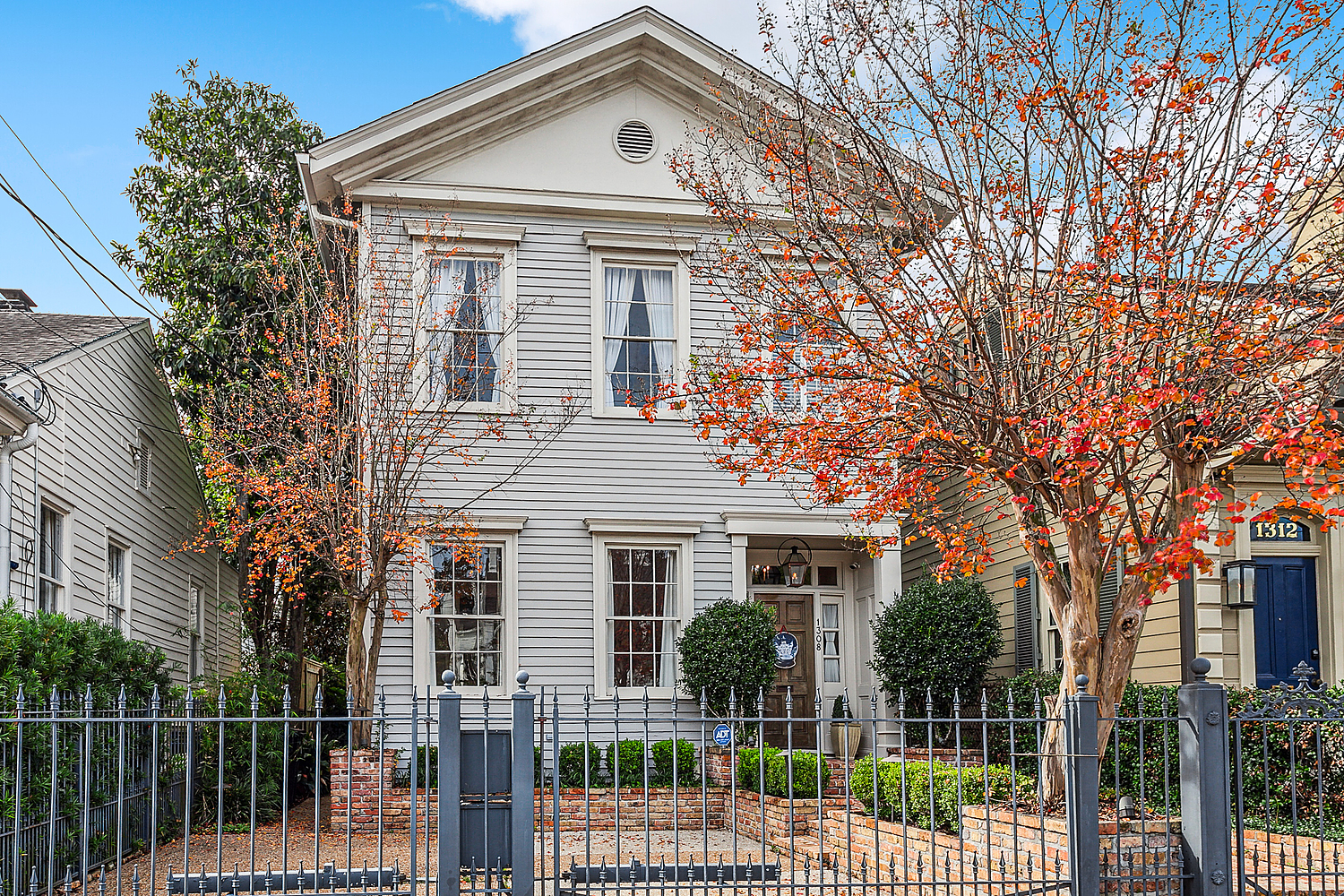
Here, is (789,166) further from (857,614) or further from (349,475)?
(857,614)

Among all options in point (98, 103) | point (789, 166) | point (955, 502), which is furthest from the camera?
point (955, 502)

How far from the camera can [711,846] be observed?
1262 cm

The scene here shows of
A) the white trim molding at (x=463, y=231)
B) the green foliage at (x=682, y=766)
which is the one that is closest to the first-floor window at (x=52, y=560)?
the white trim molding at (x=463, y=231)

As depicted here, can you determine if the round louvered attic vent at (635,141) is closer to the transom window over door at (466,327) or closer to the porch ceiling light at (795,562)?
the transom window over door at (466,327)

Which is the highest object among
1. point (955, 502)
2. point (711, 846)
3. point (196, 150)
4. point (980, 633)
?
point (196, 150)

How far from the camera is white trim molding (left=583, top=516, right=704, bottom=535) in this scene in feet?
49.6

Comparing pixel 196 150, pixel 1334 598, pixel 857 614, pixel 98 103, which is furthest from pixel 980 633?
pixel 196 150

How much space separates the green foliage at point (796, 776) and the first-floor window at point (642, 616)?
219cm

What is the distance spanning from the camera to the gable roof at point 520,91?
49.3 ft

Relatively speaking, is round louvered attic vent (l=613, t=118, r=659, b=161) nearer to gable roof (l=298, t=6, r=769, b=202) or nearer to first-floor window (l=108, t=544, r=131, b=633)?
gable roof (l=298, t=6, r=769, b=202)

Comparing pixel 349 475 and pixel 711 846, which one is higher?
pixel 349 475

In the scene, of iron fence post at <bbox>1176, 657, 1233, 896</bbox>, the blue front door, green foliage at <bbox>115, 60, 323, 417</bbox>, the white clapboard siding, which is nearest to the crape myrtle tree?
iron fence post at <bbox>1176, 657, 1233, 896</bbox>

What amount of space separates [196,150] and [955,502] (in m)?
14.5

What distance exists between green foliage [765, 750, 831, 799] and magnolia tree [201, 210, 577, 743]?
4122 millimetres
